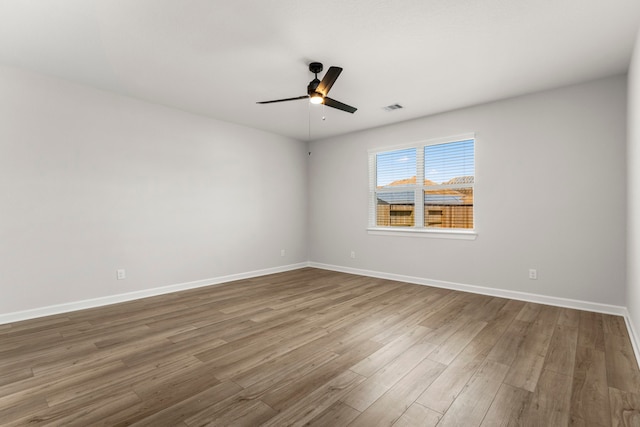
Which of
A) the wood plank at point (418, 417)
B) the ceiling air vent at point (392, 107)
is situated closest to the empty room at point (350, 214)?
the wood plank at point (418, 417)

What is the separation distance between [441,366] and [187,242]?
3823mm

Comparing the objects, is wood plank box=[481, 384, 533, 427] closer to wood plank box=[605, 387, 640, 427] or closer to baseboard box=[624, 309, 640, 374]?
wood plank box=[605, 387, 640, 427]

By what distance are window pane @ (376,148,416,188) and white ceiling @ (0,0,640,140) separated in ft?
4.04

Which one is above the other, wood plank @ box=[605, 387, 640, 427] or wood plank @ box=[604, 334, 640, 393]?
wood plank @ box=[604, 334, 640, 393]

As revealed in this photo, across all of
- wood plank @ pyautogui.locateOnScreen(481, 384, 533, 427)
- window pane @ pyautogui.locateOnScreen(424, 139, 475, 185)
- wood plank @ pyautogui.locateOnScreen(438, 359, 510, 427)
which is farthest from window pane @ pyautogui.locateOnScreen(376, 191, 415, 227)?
wood plank @ pyautogui.locateOnScreen(481, 384, 533, 427)

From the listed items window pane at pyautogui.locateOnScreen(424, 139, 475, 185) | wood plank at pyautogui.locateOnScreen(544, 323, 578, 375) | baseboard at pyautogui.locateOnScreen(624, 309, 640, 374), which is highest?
window pane at pyautogui.locateOnScreen(424, 139, 475, 185)

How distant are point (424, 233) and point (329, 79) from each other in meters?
3.01

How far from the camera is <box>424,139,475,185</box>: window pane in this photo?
4.47 meters

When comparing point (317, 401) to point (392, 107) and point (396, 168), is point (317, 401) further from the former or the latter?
point (396, 168)

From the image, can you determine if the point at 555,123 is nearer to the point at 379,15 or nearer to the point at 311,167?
the point at 379,15

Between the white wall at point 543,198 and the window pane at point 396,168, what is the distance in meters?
0.27

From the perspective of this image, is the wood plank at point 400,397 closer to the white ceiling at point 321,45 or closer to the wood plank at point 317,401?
the wood plank at point 317,401

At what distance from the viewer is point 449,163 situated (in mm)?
4668

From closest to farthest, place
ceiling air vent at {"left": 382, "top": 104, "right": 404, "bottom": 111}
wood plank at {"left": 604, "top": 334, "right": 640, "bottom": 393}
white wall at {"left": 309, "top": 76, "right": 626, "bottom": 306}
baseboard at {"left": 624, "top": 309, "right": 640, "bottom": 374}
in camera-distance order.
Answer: wood plank at {"left": 604, "top": 334, "right": 640, "bottom": 393} < baseboard at {"left": 624, "top": 309, "right": 640, "bottom": 374} < white wall at {"left": 309, "top": 76, "right": 626, "bottom": 306} < ceiling air vent at {"left": 382, "top": 104, "right": 404, "bottom": 111}
